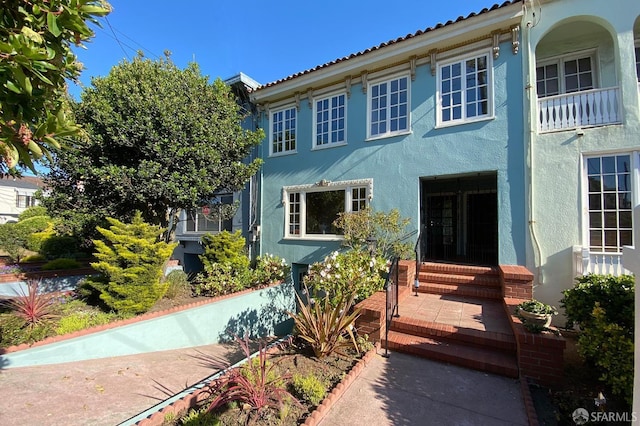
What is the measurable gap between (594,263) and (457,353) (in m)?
4.07

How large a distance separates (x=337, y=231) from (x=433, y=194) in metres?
3.91

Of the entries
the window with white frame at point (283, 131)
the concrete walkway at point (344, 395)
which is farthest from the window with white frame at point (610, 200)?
the window with white frame at point (283, 131)

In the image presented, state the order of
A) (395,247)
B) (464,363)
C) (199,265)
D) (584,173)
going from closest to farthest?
(464,363), (584,173), (395,247), (199,265)

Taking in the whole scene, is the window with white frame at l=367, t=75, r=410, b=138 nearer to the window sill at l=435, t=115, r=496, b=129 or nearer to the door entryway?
the window sill at l=435, t=115, r=496, b=129

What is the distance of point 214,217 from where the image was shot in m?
9.57

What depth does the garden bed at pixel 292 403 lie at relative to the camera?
9.70ft

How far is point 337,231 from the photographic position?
932 centimetres

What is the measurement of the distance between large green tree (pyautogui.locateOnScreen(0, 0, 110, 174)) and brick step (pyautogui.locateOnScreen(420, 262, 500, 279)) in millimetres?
7403

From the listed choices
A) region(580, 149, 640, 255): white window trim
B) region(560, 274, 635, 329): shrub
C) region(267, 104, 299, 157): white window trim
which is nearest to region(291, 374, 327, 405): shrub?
region(560, 274, 635, 329): shrub

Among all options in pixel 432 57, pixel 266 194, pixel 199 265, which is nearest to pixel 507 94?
pixel 432 57

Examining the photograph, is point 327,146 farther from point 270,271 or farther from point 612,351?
point 612,351

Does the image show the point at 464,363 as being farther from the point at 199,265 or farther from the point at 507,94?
the point at 199,265

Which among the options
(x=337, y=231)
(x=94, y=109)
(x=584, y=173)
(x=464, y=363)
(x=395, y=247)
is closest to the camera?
(x=464, y=363)

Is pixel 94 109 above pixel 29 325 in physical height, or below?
above
